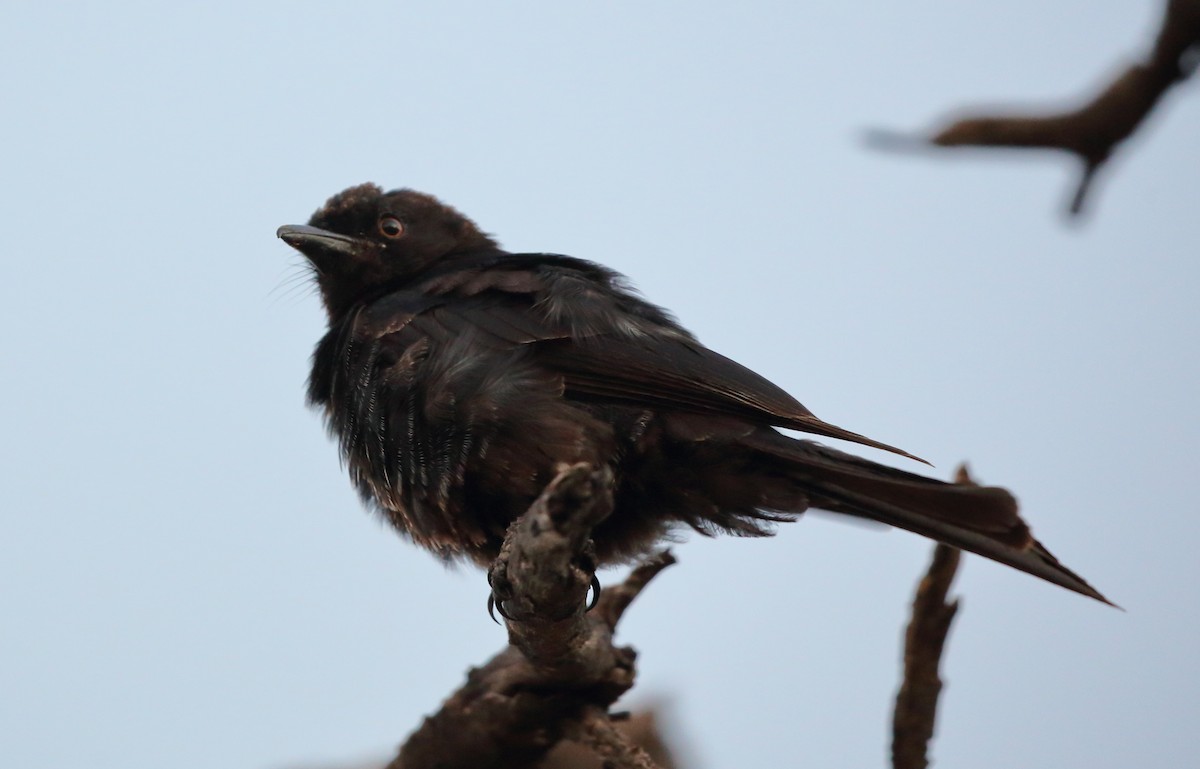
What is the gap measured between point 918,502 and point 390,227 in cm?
313

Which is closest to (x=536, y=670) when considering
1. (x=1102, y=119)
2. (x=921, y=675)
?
(x=921, y=675)

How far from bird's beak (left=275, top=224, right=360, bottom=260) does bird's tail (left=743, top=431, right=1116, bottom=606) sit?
2.55 m

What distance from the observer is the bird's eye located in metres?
6.49

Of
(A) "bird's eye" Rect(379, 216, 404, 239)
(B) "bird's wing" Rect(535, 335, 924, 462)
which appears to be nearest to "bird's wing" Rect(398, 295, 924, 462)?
(B) "bird's wing" Rect(535, 335, 924, 462)

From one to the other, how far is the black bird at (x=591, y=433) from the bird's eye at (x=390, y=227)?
107 cm

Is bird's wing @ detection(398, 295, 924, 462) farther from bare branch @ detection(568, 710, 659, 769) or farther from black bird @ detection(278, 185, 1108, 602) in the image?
bare branch @ detection(568, 710, 659, 769)

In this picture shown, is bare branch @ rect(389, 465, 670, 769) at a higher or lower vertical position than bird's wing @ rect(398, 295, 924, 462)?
lower

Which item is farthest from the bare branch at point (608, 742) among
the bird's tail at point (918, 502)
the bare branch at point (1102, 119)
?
the bare branch at point (1102, 119)

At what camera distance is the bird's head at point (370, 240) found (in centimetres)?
639

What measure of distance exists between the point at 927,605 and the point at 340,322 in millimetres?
3014

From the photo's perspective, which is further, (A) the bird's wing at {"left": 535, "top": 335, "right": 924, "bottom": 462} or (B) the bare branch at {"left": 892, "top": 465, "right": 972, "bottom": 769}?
(A) the bird's wing at {"left": 535, "top": 335, "right": 924, "bottom": 462}

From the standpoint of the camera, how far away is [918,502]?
15.0ft

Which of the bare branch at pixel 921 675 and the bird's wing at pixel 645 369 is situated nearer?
the bare branch at pixel 921 675

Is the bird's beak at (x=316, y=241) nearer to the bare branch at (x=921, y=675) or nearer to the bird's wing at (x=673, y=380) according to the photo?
the bird's wing at (x=673, y=380)
